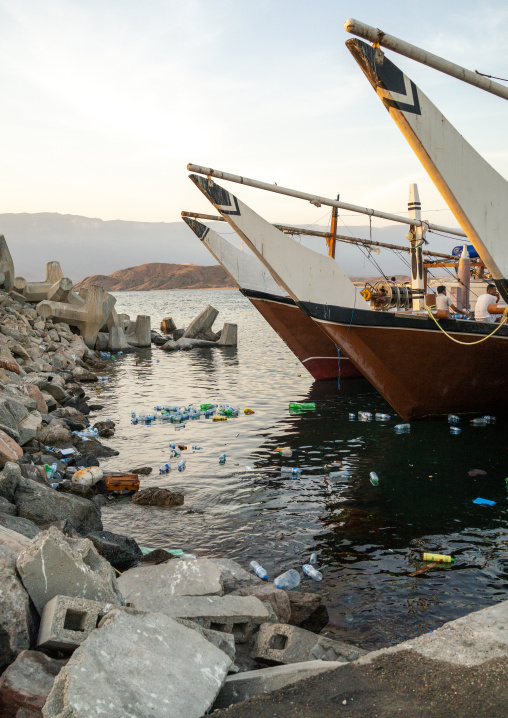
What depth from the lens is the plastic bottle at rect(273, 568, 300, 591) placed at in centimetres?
504

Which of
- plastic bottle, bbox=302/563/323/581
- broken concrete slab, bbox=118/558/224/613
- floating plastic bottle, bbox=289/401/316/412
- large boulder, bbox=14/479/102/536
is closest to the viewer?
broken concrete slab, bbox=118/558/224/613

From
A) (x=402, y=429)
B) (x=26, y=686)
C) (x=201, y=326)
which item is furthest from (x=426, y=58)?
(x=201, y=326)

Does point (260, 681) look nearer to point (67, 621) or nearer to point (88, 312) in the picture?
point (67, 621)

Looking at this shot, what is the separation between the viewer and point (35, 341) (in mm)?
16719

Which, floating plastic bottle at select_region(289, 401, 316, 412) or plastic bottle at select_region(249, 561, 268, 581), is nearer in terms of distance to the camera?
plastic bottle at select_region(249, 561, 268, 581)

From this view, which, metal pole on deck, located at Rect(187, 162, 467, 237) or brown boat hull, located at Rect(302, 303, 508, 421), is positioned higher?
metal pole on deck, located at Rect(187, 162, 467, 237)

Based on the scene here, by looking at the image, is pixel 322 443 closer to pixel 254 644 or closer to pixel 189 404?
pixel 189 404

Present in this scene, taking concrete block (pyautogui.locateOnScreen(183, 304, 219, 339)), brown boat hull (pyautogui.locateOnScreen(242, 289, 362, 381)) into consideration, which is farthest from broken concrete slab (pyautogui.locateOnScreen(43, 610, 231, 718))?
concrete block (pyautogui.locateOnScreen(183, 304, 219, 339))

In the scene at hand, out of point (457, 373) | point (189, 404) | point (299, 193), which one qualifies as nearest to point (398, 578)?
point (457, 373)

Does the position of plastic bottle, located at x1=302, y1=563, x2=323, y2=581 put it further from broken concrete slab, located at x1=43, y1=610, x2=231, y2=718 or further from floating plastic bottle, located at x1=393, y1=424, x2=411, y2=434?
floating plastic bottle, located at x1=393, y1=424, x2=411, y2=434

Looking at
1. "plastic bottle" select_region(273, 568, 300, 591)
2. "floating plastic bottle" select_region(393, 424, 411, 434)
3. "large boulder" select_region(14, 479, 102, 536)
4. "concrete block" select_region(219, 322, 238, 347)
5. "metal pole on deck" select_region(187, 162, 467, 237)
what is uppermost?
"metal pole on deck" select_region(187, 162, 467, 237)

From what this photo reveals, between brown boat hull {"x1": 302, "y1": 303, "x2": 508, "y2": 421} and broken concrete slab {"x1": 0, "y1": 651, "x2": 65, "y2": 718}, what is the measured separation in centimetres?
935

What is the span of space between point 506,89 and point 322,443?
6.05 meters

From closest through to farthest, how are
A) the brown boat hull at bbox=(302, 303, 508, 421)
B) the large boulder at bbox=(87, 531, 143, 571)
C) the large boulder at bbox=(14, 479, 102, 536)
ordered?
the large boulder at bbox=(87, 531, 143, 571), the large boulder at bbox=(14, 479, 102, 536), the brown boat hull at bbox=(302, 303, 508, 421)
